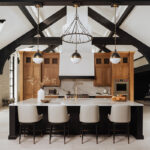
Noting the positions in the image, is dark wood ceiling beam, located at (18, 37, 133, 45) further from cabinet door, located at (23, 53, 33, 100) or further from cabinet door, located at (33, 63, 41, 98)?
cabinet door, located at (33, 63, 41, 98)

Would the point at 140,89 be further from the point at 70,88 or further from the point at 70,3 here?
the point at 70,3

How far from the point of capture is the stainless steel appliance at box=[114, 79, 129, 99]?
6941 millimetres

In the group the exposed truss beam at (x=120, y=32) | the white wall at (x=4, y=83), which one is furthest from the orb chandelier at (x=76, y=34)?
the white wall at (x=4, y=83)

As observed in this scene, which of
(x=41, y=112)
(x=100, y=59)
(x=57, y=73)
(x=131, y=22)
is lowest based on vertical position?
(x=41, y=112)

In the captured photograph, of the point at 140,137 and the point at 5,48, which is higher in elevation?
the point at 5,48

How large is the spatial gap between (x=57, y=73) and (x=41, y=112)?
3.24m

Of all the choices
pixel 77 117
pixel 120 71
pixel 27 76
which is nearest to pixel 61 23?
pixel 27 76

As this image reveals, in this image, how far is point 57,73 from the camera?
23.5 feet

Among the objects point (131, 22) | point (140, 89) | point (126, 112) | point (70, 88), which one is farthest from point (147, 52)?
point (140, 89)

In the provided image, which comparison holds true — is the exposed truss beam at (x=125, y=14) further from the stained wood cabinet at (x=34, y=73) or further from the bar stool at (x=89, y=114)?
the bar stool at (x=89, y=114)

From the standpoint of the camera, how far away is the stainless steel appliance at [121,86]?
6.94 meters

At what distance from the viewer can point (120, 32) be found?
22.1ft

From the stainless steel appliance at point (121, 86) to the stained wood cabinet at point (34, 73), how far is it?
244 cm

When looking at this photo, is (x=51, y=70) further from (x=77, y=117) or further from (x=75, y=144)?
(x=75, y=144)
